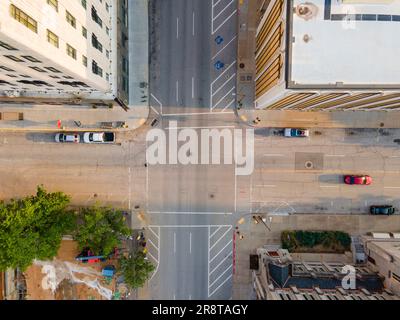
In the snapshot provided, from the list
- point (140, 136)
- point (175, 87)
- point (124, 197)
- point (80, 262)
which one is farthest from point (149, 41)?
point (80, 262)

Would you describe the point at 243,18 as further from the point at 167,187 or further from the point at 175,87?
the point at 167,187

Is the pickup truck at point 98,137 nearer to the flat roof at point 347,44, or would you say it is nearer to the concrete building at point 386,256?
the flat roof at point 347,44

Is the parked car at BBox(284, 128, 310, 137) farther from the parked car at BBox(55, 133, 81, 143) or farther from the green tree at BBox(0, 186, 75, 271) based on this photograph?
the green tree at BBox(0, 186, 75, 271)

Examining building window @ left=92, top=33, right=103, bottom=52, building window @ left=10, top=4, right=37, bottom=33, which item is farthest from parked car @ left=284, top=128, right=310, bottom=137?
building window @ left=10, top=4, right=37, bottom=33

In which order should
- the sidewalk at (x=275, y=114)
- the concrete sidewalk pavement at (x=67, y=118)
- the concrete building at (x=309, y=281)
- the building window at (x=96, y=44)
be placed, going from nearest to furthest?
the building window at (x=96, y=44)
the concrete building at (x=309, y=281)
the sidewalk at (x=275, y=114)
the concrete sidewalk pavement at (x=67, y=118)

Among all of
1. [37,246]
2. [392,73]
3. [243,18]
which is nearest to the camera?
[392,73]

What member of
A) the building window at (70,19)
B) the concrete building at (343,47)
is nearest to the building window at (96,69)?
the building window at (70,19)

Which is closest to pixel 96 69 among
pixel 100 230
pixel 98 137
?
pixel 98 137
